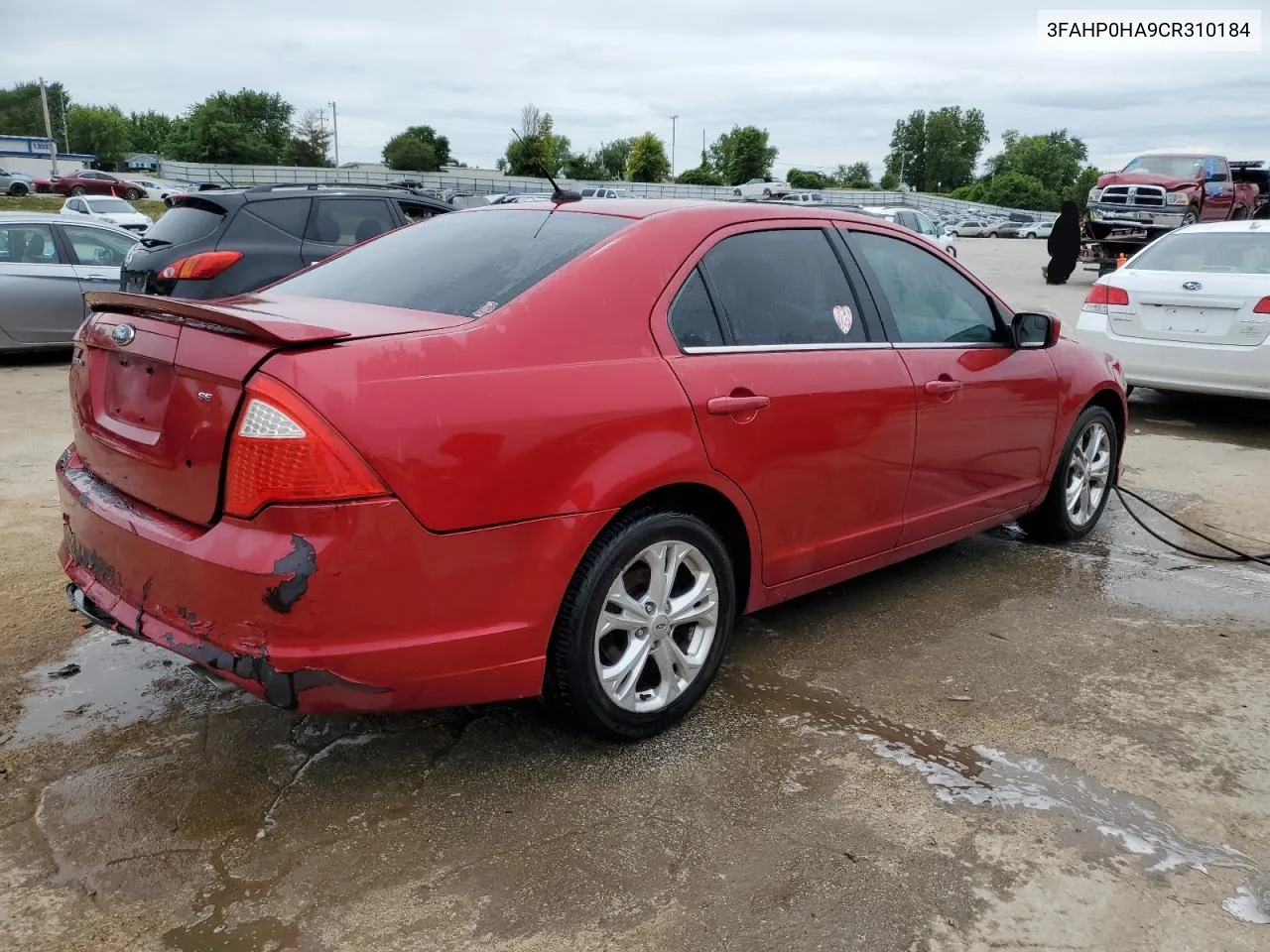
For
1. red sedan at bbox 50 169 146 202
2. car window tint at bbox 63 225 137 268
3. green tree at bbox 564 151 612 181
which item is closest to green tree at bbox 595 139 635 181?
green tree at bbox 564 151 612 181

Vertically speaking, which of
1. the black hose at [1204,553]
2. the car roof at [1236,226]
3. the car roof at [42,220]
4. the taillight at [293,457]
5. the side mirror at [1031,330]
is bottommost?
the black hose at [1204,553]

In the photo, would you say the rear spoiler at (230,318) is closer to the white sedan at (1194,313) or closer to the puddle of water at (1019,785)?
the puddle of water at (1019,785)

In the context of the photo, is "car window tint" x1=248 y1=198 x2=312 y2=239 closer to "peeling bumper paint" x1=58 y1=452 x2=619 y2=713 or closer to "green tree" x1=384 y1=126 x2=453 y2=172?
"peeling bumper paint" x1=58 y1=452 x2=619 y2=713

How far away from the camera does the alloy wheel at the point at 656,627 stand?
9.91ft

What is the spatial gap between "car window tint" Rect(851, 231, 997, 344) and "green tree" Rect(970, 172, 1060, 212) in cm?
9105

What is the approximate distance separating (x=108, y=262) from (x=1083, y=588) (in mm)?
9695

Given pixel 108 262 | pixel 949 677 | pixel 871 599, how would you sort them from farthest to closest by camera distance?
pixel 108 262, pixel 871 599, pixel 949 677

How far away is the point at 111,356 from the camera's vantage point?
9.62 feet

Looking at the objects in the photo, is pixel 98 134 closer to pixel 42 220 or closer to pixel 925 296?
pixel 42 220

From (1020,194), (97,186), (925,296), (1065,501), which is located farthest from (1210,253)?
(1020,194)

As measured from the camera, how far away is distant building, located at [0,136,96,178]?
72000mm

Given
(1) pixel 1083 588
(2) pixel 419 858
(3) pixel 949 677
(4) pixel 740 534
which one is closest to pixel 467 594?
(2) pixel 419 858

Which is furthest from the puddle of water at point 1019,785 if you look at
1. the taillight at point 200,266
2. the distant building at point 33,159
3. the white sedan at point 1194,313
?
the distant building at point 33,159

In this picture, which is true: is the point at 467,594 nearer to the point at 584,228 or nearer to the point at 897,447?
the point at 584,228
